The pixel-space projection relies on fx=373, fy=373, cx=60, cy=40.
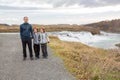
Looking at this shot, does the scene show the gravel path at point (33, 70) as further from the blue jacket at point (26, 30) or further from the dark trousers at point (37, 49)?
the blue jacket at point (26, 30)

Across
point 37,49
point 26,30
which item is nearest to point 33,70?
point 26,30

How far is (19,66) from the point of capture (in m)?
17.8

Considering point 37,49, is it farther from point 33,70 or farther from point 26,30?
point 33,70

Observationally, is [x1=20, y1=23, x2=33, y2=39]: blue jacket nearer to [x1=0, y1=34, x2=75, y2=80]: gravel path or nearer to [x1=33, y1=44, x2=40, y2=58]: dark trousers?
[x1=0, y1=34, x2=75, y2=80]: gravel path

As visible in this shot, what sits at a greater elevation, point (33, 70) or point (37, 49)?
point (37, 49)

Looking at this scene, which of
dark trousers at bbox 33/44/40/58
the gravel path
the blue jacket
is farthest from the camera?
dark trousers at bbox 33/44/40/58

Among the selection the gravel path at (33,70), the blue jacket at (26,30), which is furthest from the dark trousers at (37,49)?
the blue jacket at (26,30)

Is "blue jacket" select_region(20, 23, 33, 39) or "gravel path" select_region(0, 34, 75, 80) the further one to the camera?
"blue jacket" select_region(20, 23, 33, 39)

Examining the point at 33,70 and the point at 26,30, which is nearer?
the point at 33,70

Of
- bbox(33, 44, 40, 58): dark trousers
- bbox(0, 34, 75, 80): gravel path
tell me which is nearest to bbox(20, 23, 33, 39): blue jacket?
bbox(0, 34, 75, 80): gravel path

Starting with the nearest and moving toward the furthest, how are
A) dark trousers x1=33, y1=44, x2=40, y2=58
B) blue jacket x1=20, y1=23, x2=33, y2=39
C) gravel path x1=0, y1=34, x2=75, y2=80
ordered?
gravel path x1=0, y1=34, x2=75, y2=80, blue jacket x1=20, y1=23, x2=33, y2=39, dark trousers x1=33, y1=44, x2=40, y2=58

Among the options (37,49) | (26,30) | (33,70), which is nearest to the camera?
(33,70)

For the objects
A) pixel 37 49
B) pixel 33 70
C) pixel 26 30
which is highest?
pixel 26 30

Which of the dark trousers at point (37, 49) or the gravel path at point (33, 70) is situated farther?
the dark trousers at point (37, 49)
